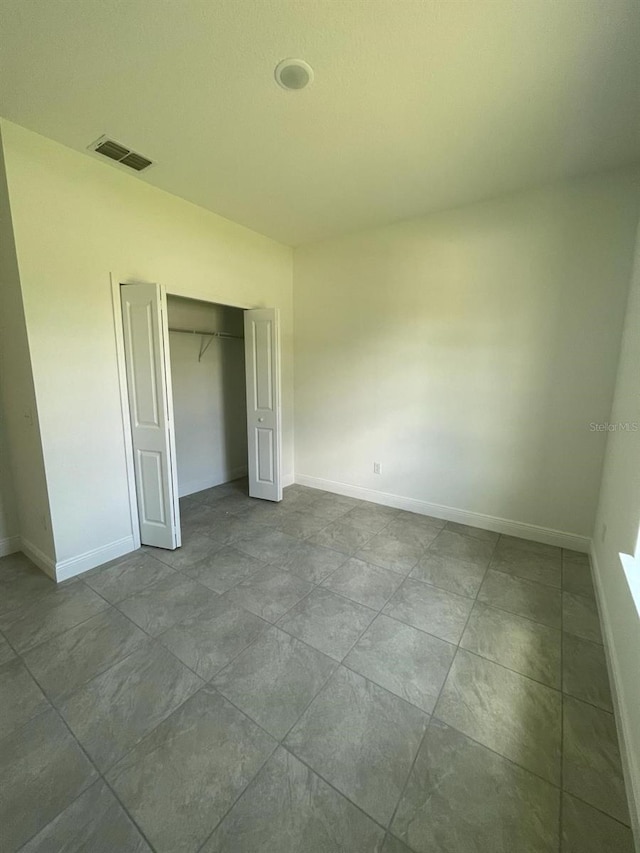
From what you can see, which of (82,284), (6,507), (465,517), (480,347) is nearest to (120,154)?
(82,284)

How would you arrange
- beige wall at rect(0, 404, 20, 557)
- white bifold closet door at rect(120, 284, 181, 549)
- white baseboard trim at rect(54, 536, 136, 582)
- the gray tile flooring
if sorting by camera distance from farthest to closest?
beige wall at rect(0, 404, 20, 557)
white bifold closet door at rect(120, 284, 181, 549)
white baseboard trim at rect(54, 536, 136, 582)
the gray tile flooring

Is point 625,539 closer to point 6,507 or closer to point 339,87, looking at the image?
point 339,87

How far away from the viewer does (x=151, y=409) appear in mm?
2746

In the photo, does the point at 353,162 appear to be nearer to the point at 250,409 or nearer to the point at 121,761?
the point at 250,409

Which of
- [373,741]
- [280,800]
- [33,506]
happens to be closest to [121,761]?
[280,800]

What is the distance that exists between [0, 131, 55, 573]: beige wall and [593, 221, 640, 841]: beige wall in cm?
339

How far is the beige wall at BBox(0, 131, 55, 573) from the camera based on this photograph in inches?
86.8

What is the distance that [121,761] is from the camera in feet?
4.44

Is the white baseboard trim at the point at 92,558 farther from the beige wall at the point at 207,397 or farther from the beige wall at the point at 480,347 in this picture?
the beige wall at the point at 480,347

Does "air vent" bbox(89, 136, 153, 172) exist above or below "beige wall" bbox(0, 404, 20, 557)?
above

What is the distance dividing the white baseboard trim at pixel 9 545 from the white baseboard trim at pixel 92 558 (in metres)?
0.75

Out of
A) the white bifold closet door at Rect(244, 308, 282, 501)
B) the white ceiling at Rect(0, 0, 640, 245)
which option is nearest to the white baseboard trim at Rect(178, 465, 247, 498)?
the white bifold closet door at Rect(244, 308, 282, 501)

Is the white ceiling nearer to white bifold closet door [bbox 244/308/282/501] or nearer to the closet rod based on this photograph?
white bifold closet door [bbox 244/308/282/501]

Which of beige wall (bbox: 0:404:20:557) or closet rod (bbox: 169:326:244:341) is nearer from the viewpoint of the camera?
beige wall (bbox: 0:404:20:557)
